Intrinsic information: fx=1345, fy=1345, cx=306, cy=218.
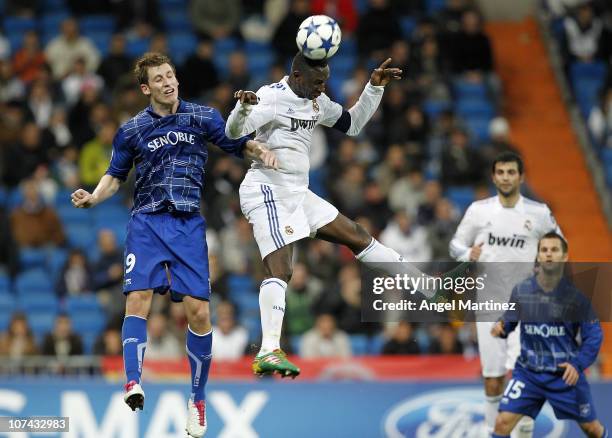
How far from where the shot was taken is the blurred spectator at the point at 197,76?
19.3 m

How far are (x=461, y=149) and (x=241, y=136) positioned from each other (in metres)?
8.31

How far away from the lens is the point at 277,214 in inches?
419

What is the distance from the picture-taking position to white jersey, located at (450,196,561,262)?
12180 mm

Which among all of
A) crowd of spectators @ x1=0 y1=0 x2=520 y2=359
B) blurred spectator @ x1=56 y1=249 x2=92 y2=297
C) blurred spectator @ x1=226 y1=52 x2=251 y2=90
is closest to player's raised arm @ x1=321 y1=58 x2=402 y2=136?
crowd of spectators @ x1=0 y1=0 x2=520 y2=359

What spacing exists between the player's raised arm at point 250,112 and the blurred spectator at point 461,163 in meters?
8.03

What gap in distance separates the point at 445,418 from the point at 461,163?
505 centimetres

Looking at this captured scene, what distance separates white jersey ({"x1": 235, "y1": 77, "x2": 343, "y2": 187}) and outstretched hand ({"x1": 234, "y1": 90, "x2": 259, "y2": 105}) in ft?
1.08

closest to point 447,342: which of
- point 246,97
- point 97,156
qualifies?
point 97,156

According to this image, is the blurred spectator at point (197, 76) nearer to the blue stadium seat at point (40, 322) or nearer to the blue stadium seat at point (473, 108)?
the blue stadium seat at point (473, 108)

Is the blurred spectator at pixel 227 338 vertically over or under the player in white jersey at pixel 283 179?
under

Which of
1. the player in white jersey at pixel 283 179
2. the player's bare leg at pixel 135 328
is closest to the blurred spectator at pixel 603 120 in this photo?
the player in white jersey at pixel 283 179

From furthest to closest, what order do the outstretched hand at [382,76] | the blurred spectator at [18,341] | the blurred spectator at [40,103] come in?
the blurred spectator at [40,103] → the blurred spectator at [18,341] → the outstretched hand at [382,76]

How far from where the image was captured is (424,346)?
52.5ft

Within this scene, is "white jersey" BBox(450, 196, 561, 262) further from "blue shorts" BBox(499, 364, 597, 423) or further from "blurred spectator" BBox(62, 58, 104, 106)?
"blurred spectator" BBox(62, 58, 104, 106)
